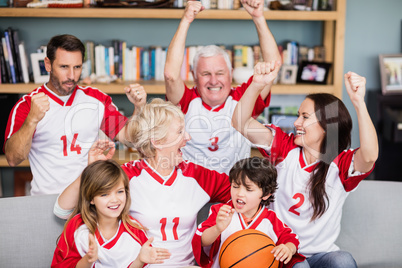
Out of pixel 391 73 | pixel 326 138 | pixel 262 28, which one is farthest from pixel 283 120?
pixel 326 138

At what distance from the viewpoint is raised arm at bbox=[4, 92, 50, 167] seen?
2076mm

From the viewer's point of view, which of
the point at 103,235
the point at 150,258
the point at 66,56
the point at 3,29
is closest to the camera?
the point at 150,258

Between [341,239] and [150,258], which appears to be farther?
[341,239]

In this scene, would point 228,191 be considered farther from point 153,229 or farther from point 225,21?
point 225,21

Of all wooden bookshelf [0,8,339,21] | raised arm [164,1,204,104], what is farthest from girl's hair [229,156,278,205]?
wooden bookshelf [0,8,339,21]

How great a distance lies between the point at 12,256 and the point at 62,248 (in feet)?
1.20

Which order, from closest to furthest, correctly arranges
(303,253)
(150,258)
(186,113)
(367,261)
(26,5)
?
(150,258), (303,253), (367,261), (186,113), (26,5)

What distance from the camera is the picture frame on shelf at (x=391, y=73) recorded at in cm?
386

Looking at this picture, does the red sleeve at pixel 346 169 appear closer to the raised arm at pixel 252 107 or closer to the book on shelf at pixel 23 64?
the raised arm at pixel 252 107

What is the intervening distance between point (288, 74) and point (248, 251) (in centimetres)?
227

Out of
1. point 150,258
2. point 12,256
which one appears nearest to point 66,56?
point 12,256

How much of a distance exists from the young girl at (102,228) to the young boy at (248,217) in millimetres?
206

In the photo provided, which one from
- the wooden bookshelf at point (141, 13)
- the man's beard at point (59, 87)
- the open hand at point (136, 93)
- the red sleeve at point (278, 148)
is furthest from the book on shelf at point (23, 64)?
the red sleeve at point (278, 148)

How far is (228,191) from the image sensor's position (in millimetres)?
2098
